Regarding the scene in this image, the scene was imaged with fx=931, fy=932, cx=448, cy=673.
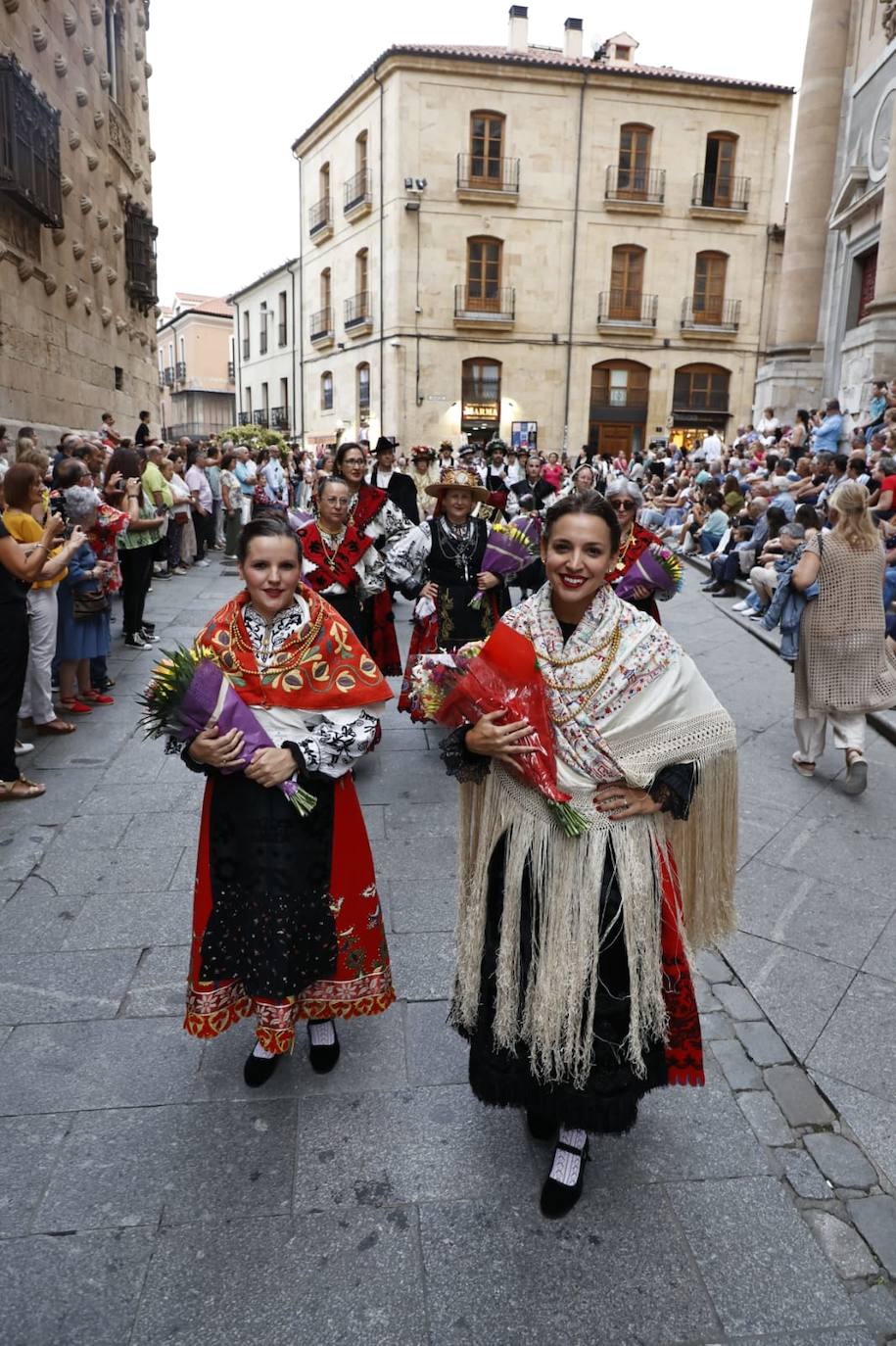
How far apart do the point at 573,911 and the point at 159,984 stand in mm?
1860

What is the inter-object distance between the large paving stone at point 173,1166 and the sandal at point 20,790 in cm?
303

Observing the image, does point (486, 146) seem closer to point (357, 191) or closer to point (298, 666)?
point (357, 191)

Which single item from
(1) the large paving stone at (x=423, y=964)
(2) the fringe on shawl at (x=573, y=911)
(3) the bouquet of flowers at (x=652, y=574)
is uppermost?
(3) the bouquet of flowers at (x=652, y=574)

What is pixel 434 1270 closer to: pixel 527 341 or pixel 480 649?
pixel 480 649

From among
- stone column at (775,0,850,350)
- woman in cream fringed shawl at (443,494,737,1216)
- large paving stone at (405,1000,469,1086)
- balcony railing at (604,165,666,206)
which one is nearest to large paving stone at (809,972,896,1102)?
woman in cream fringed shawl at (443,494,737,1216)

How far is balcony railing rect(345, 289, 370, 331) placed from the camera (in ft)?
106

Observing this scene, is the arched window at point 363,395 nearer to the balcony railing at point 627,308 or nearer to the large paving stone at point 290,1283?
the balcony railing at point 627,308

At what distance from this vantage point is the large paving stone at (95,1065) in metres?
2.89

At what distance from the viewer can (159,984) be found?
11.6ft

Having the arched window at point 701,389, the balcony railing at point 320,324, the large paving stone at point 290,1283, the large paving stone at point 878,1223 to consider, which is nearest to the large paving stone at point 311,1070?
the large paving stone at point 290,1283

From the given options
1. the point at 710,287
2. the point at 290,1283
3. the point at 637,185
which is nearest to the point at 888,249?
the point at 290,1283

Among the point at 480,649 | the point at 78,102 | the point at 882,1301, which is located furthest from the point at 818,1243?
the point at 78,102

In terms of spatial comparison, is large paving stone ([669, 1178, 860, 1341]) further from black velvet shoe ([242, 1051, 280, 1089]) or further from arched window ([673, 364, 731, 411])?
arched window ([673, 364, 731, 411])

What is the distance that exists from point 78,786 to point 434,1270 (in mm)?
4093
